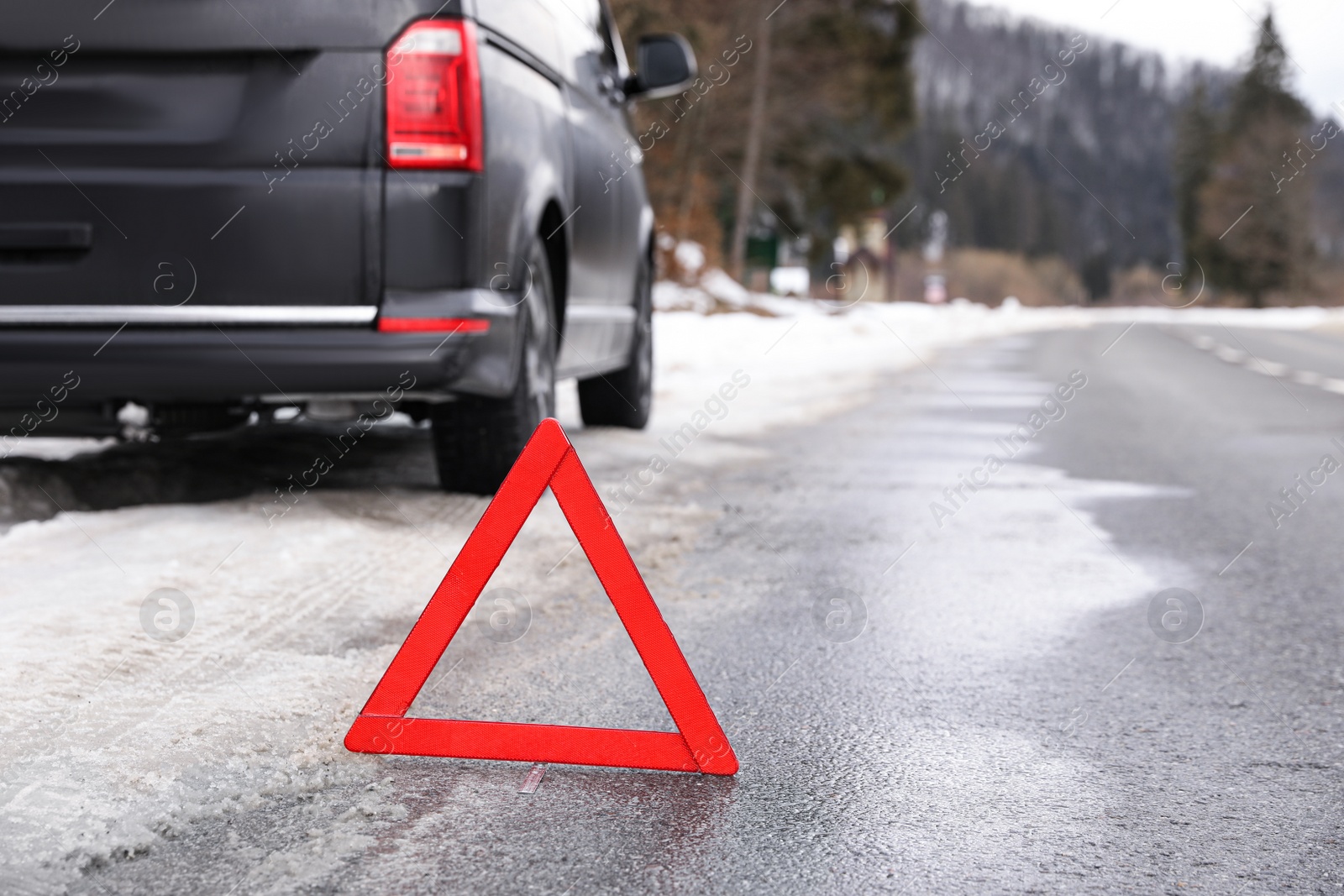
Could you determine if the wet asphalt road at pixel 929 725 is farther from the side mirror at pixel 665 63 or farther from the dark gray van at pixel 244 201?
the side mirror at pixel 665 63

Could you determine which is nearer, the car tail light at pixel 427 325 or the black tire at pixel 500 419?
the car tail light at pixel 427 325

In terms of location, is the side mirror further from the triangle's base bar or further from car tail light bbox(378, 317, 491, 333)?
the triangle's base bar

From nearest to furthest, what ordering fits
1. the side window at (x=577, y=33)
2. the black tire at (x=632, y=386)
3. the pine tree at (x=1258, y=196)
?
the side window at (x=577, y=33), the black tire at (x=632, y=386), the pine tree at (x=1258, y=196)

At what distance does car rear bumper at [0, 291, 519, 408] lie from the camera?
3918mm

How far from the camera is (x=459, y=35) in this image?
13.1 ft

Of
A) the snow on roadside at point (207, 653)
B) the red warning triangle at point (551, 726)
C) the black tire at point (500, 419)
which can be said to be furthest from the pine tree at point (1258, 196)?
the red warning triangle at point (551, 726)

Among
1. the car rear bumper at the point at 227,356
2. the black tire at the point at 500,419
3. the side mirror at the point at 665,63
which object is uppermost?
the side mirror at the point at 665,63

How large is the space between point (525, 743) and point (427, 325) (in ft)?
6.11

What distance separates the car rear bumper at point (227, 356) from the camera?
12.9 ft

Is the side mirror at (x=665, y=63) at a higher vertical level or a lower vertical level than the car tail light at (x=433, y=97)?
lower

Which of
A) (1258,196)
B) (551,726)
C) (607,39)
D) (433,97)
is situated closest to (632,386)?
(607,39)

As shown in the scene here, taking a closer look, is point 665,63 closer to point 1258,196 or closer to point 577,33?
point 577,33

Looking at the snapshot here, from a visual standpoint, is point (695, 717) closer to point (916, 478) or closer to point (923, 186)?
point (916, 478)

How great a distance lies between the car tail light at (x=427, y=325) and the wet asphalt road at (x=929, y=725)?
3.13 ft
